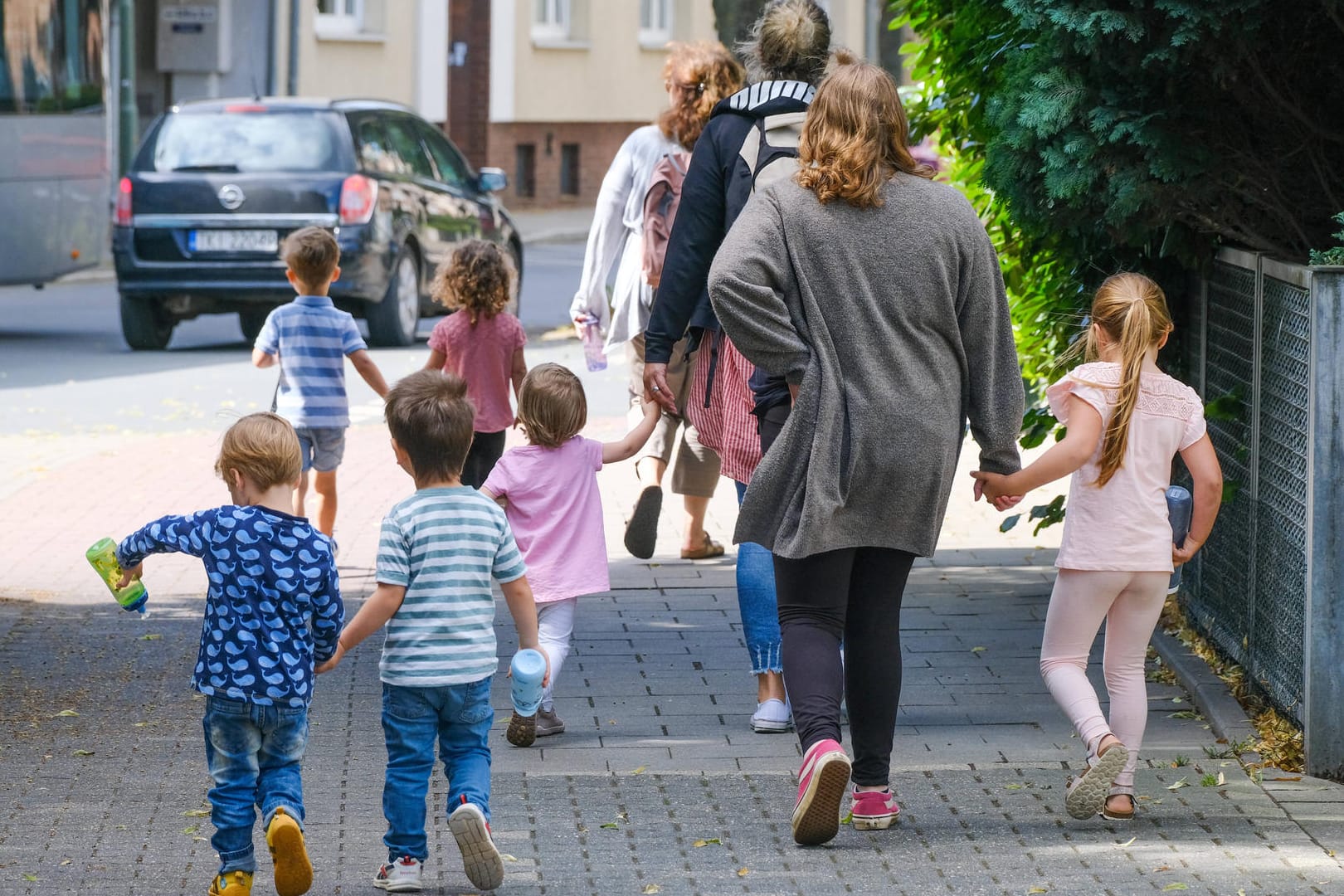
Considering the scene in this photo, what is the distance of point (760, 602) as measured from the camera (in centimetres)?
575

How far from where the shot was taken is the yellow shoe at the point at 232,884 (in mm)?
4289

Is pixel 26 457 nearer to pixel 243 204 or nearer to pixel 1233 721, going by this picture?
pixel 243 204

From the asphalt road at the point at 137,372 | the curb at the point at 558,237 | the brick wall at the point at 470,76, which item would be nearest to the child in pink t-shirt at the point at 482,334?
the asphalt road at the point at 137,372

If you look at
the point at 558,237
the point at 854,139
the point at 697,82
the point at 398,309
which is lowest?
the point at 558,237

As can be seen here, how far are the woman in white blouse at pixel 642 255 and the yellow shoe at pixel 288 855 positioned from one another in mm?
2945

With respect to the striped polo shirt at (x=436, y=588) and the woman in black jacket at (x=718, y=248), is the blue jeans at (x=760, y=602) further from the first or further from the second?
the striped polo shirt at (x=436, y=588)

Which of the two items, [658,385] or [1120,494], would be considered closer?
[1120,494]

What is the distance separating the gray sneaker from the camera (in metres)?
5.73

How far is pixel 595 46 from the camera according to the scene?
37.7 meters

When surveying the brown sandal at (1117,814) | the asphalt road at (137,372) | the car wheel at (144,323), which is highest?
the brown sandal at (1117,814)

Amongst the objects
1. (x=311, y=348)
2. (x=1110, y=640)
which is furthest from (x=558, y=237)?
(x=1110, y=640)

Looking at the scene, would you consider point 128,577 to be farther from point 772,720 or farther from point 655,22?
point 655,22

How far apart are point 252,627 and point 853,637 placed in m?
1.43

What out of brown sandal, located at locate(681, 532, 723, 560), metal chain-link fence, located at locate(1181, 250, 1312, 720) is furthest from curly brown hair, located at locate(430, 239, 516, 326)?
metal chain-link fence, located at locate(1181, 250, 1312, 720)
